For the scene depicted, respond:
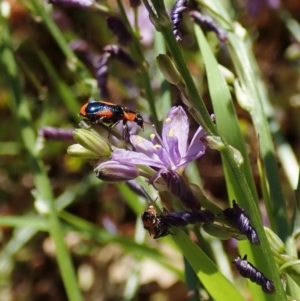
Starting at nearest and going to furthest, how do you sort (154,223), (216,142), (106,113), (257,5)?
(216,142) < (154,223) < (106,113) < (257,5)

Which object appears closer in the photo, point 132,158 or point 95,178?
point 132,158

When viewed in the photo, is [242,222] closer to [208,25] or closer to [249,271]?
[249,271]

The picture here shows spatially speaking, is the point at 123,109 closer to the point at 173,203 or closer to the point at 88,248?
the point at 173,203

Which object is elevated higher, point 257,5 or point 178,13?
point 178,13

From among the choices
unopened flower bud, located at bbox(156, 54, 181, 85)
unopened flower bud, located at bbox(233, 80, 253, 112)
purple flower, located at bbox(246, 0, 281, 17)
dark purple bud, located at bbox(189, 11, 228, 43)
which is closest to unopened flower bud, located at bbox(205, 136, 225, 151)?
unopened flower bud, located at bbox(156, 54, 181, 85)

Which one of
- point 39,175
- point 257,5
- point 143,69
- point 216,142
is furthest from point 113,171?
point 257,5

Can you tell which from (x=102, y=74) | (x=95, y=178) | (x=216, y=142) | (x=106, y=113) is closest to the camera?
(x=216, y=142)
